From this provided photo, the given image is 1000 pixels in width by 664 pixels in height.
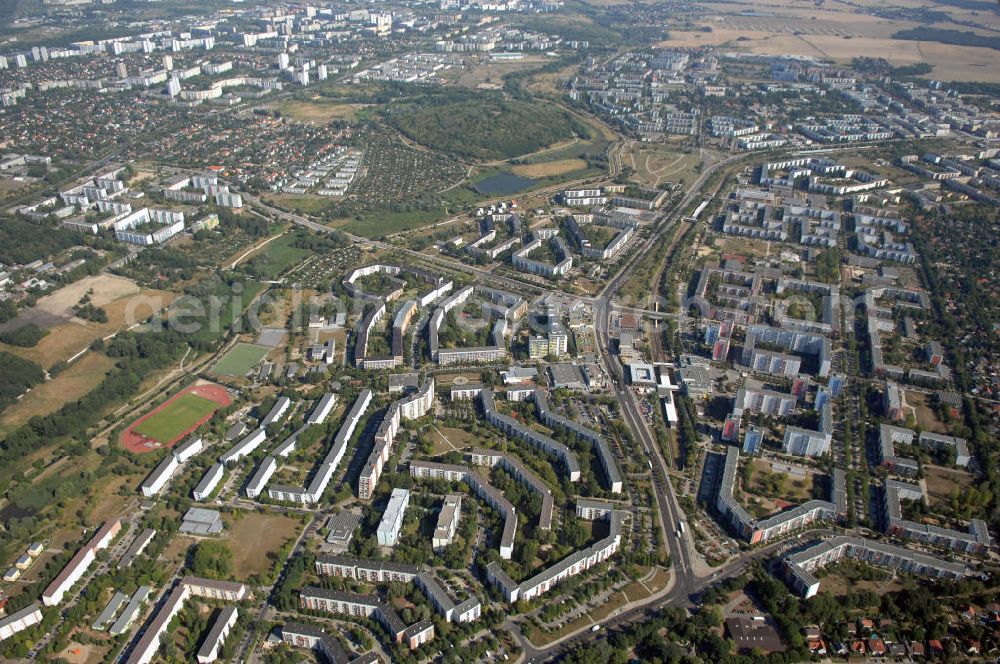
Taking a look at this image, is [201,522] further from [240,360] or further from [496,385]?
[496,385]

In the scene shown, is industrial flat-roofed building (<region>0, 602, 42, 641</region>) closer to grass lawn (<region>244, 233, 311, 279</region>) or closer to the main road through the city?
the main road through the city

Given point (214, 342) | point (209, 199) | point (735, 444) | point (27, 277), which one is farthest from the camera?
point (209, 199)

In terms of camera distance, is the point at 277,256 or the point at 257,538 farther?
the point at 277,256

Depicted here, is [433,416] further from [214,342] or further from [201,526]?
[214,342]

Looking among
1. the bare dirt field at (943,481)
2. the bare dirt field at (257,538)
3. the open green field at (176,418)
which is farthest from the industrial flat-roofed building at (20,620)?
the bare dirt field at (943,481)

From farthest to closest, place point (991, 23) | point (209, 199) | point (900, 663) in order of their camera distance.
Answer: point (991, 23) < point (209, 199) < point (900, 663)

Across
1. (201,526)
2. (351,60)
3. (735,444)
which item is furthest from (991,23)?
(201,526)

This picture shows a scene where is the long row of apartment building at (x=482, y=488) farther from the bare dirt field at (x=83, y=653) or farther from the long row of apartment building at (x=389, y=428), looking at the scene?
the bare dirt field at (x=83, y=653)

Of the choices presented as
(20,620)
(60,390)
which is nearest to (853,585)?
(20,620)
